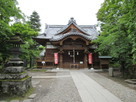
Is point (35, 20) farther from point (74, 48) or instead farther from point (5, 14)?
point (5, 14)

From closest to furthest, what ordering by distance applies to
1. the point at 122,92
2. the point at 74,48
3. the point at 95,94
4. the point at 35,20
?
the point at 95,94 < the point at 122,92 < the point at 74,48 < the point at 35,20

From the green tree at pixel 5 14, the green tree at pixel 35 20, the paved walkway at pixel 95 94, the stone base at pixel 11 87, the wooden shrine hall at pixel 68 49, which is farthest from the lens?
the green tree at pixel 35 20

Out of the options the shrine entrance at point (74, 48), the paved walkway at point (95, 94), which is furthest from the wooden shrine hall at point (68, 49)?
the paved walkway at point (95, 94)

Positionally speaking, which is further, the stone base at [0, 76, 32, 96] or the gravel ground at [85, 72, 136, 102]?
the stone base at [0, 76, 32, 96]

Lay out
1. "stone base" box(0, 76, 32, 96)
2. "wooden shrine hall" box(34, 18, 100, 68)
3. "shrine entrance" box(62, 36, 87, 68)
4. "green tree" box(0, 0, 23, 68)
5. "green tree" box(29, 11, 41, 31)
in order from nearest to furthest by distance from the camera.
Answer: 1. "stone base" box(0, 76, 32, 96)
2. "green tree" box(0, 0, 23, 68)
3. "wooden shrine hall" box(34, 18, 100, 68)
4. "shrine entrance" box(62, 36, 87, 68)
5. "green tree" box(29, 11, 41, 31)

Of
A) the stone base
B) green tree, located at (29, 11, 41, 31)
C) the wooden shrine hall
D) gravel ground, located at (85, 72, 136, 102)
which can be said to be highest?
green tree, located at (29, 11, 41, 31)

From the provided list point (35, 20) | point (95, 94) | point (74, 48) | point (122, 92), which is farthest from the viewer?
point (35, 20)

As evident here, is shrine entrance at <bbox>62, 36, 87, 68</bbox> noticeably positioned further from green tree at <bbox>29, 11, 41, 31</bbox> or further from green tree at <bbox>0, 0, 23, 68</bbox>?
green tree at <bbox>29, 11, 41, 31</bbox>

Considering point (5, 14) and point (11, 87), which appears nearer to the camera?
point (11, 87)

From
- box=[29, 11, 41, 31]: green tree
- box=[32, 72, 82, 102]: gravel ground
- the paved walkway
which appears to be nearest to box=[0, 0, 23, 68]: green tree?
box=[32, 72, 82, 102]: gravel ground

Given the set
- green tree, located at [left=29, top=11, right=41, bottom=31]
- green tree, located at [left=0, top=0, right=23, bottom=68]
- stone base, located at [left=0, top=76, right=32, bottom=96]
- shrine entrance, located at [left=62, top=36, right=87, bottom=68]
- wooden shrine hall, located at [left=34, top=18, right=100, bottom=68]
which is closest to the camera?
stone base, located at [left=0, top=76, right=32, bottom=96]

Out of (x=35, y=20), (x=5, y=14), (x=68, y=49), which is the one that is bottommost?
(x=68, y=49)

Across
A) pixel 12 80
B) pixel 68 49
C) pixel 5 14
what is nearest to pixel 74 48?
pixel 68 49

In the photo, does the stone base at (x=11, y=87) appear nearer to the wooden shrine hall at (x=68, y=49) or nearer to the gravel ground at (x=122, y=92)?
the gravel ground at (x=122, y=92)
